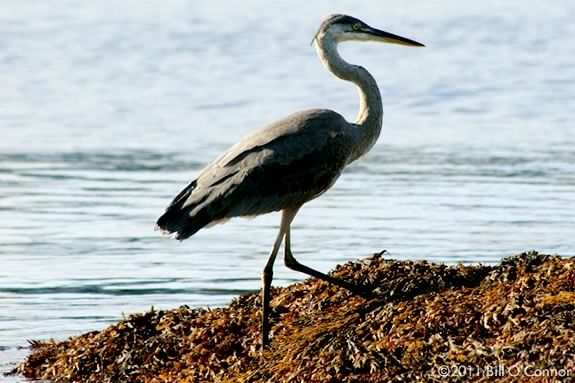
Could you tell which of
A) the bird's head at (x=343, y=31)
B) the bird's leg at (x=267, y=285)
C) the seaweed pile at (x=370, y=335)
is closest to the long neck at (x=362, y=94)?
the bird's head at (x=343, y=31)

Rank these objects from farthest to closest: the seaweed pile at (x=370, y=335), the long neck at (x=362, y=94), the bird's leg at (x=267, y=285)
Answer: the long neck at (x=362, y=94) → the bird's leg at (x=267, y=285) → the seaweed pile at (x=370, y=335)

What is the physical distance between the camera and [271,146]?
25.4 ft

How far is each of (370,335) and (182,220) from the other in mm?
1495

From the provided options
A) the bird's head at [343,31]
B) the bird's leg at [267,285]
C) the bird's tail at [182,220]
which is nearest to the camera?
the bird's leg at [267,285]

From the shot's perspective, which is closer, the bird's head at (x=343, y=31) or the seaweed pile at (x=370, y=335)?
the seaweed pile at (x=370, y=335)

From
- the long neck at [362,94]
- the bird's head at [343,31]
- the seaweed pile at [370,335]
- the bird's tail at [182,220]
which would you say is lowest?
the seaweed pile at [370,335]

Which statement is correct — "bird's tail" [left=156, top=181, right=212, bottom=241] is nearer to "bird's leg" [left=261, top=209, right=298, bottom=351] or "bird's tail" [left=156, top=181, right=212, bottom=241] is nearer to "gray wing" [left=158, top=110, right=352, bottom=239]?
"gray wing" [left=158, top=110, right=352, bottom=239]

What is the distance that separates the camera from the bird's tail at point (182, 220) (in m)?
7.61

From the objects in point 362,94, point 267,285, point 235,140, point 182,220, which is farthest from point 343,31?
point 235,140

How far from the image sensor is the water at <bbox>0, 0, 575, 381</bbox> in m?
10.5

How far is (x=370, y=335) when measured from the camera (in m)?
6.74

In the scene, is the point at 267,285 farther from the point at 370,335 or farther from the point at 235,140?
the point at 235,140

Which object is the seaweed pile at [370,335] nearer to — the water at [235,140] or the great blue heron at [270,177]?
the great blue heron at [270,177]

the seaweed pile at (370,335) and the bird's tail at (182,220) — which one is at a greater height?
the bird's tail at (182,220)
